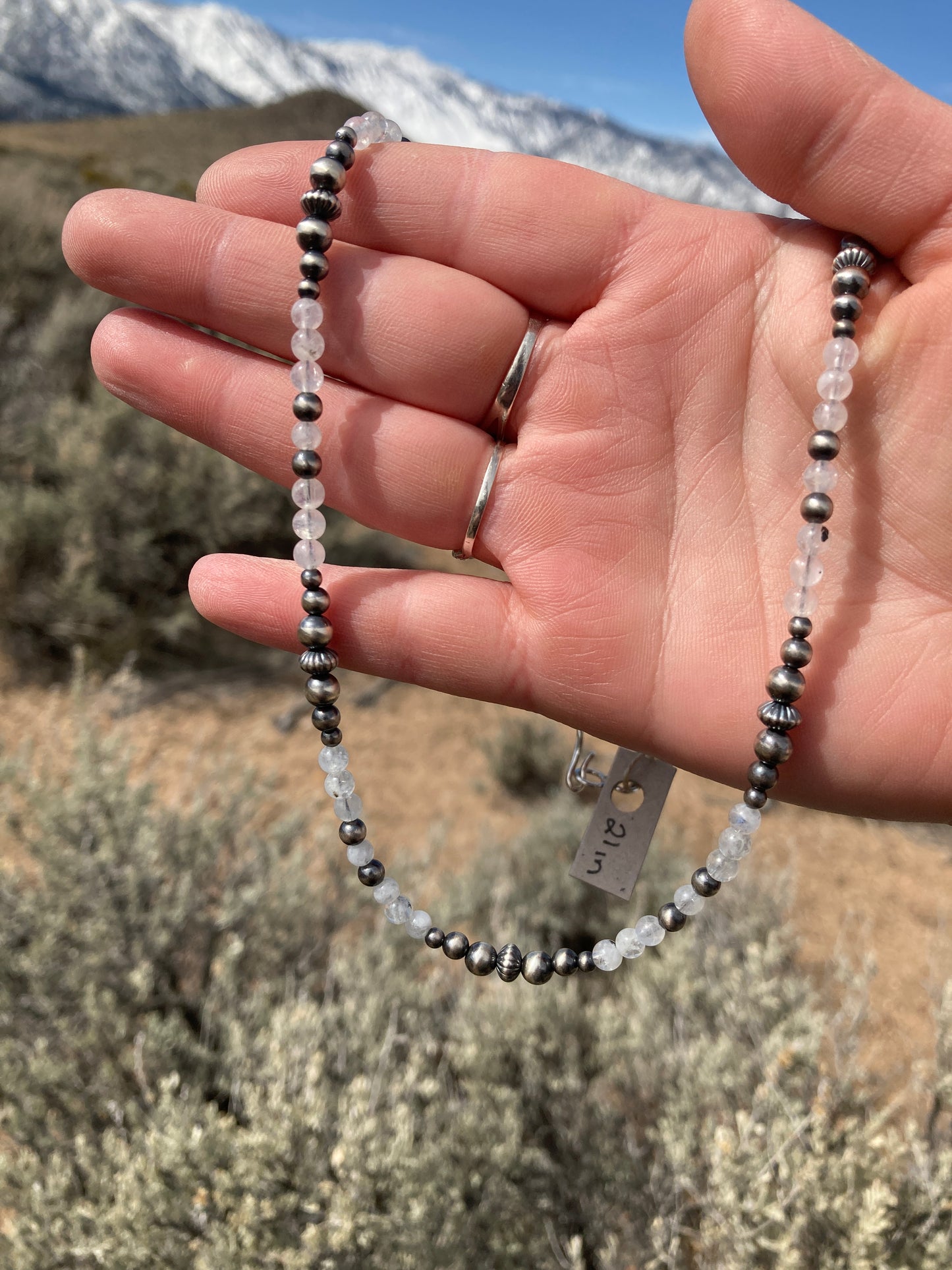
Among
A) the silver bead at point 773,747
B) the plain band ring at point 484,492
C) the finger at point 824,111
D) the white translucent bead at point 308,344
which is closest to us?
the finger at point 824,111

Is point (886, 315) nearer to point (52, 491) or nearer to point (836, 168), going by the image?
point (836, 168)

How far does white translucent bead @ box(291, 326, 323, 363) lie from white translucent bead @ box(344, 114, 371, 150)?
46 cm

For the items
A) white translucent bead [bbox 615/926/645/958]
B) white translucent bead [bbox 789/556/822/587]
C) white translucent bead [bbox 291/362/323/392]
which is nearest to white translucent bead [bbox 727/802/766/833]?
white translucent bead [bbox 615/926/645/958]

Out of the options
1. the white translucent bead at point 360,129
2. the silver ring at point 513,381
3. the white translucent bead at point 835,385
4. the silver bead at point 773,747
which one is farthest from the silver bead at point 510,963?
A: the white translucent bead at point 360,129

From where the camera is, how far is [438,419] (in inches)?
69.6

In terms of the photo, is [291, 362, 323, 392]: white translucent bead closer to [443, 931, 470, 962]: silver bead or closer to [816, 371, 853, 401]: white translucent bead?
[816, 371, 853, 401]: white translucent bead

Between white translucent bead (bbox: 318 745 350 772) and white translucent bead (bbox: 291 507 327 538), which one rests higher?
white translucent bead (bbox: 291 507 327 538)

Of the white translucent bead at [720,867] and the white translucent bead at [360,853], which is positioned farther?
the white translucent bead at [360,853]

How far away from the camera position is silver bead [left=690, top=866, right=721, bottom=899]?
1.69 metres

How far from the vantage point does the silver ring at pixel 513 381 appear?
1.79m

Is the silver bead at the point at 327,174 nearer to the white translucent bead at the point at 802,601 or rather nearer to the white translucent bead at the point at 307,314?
the white translucent bead at the point at 307,314

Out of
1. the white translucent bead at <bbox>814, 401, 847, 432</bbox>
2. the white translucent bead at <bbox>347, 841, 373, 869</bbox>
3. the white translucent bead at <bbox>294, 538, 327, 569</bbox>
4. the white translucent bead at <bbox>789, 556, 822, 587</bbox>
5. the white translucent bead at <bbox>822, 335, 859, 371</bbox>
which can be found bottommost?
the white translucent bead at <bbox>347, 841, 373, 869</bbox>

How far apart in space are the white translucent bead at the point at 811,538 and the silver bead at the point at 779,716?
1.04 ft

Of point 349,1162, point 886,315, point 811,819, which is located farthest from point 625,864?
point 811,819
